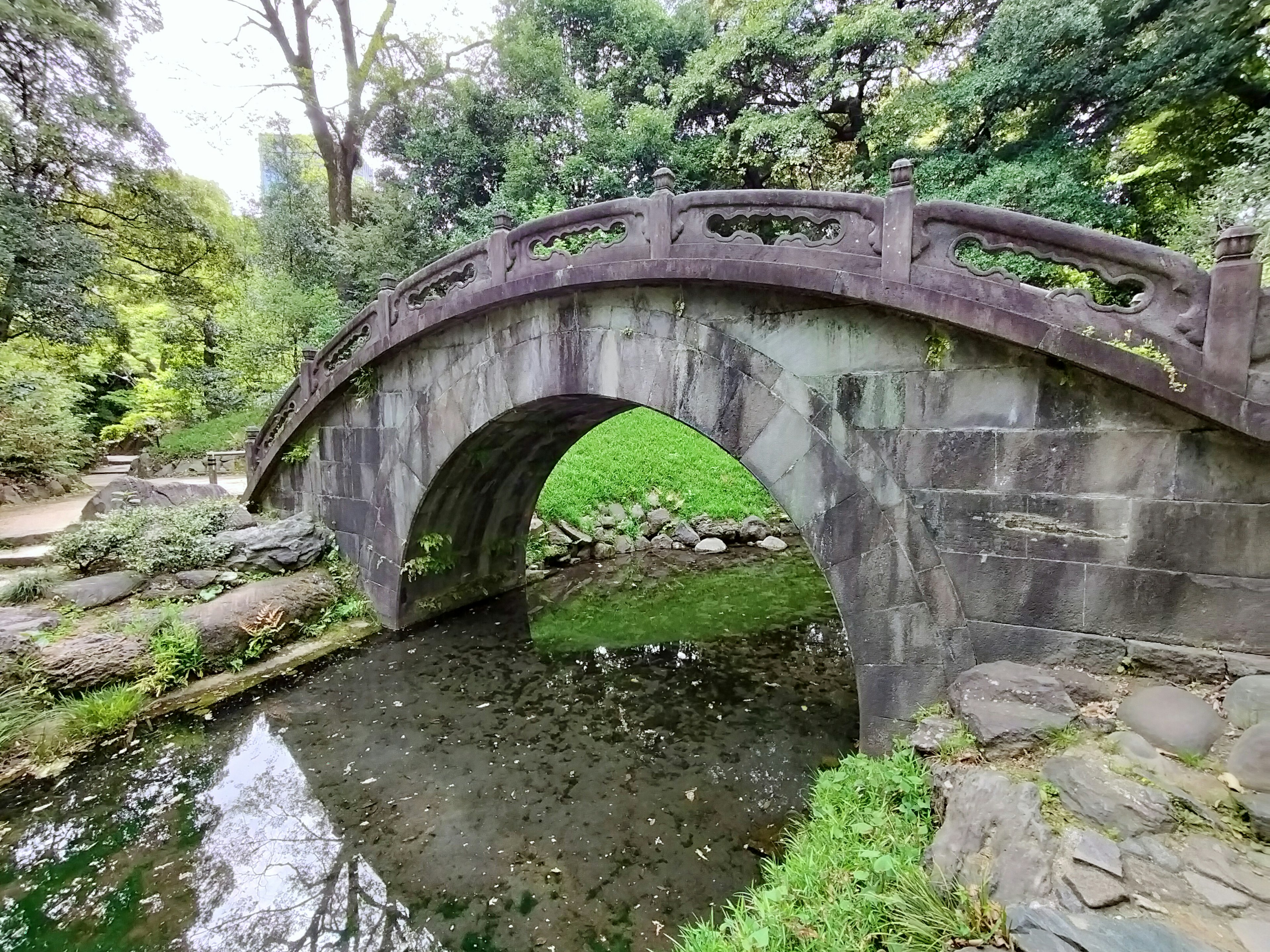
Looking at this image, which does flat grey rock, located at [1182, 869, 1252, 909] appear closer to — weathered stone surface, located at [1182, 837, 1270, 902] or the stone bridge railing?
weathered stone surface, located at [1182, 837, 1270, 902]

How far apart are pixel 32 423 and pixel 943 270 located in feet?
47.4

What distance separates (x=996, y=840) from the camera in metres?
2.53

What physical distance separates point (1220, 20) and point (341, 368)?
1308 cm

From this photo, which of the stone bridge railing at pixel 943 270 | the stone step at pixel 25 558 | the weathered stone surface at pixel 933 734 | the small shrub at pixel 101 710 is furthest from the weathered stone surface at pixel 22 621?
the weathered stone surface at pixel 933 734

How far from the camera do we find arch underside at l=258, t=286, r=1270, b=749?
11.0 ft

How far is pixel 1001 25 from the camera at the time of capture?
31.3 ft

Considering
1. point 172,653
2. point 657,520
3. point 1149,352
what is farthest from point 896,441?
point 657,520

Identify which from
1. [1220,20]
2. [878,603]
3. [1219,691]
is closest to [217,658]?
[878,603]

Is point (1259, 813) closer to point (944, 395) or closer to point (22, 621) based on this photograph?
point (944, 395)

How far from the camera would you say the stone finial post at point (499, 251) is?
5.87m

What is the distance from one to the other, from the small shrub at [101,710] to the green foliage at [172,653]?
0.56ft

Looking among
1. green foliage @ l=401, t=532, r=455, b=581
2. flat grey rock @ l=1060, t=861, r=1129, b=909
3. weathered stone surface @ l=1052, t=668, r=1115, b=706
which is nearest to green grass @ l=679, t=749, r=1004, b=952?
flat grey rock @ l=1060, t=861, r=1129, b=909

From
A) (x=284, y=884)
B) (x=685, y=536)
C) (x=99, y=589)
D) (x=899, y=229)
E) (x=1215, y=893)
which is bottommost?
(x=284, y=884)

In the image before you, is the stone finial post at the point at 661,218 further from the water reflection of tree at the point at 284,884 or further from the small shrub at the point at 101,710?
the small shrub at the point at 101,710
